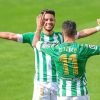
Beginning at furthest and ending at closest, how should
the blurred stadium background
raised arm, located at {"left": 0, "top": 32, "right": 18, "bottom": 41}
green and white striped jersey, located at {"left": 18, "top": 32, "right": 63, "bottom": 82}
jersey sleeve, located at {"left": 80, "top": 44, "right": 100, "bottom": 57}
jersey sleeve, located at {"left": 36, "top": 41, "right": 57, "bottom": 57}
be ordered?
the blurred stadium background
green and white striped jersey, located at {"left": 18, "top": 32, "right": 63, "bottom": 82}
raised arm, located at {"left": 0, "top": 32, "right": 18, "bottom": 41}
jersey sleeve, located at {"left": 36, "top": 41, "right": 57, "bottom": 57}
jersey sleeve, located at {"left": 80, "top": 44, "right": 100, "bottom": 57}

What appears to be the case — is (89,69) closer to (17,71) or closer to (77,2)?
(17,71)

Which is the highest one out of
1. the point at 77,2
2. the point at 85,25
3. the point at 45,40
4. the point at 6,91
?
the point at 77,2

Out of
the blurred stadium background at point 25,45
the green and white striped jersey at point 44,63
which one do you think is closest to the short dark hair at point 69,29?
the green and white striped jersey at point 44,63

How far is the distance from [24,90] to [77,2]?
12271 millimetres

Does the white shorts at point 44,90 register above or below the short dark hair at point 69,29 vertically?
below

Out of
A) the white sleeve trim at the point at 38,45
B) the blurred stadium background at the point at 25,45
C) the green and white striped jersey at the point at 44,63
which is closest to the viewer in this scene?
the white sleeve trim at the point at 38,45

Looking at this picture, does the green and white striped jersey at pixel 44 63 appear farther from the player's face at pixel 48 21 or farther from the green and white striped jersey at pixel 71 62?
the green and white striped jersey at pixel 71 62

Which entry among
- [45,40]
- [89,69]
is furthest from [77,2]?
[45,40]

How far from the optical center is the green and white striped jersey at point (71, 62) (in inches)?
374

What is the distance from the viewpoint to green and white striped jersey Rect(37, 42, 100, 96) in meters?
9.51

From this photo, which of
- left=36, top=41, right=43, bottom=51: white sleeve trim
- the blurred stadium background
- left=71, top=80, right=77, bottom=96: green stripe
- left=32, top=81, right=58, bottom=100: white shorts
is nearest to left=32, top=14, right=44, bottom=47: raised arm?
left=36, top=41, right=43, bottom=51: white sleeve trim

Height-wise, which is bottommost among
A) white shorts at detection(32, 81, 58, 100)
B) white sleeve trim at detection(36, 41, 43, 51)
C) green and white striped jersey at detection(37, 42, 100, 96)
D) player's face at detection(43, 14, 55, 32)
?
white shorts at detection(32, 81, 58, 100)

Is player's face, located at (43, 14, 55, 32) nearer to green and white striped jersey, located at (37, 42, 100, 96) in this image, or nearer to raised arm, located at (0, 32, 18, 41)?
raised arm, located at (0, 32, 18, 41)

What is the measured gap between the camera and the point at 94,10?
80.0ft
